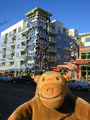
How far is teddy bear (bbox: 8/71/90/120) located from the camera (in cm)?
190

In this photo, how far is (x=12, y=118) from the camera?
187 cm

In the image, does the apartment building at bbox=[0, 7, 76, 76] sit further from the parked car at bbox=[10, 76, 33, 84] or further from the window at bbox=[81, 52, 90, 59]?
the window at bbox=[81, 52, 90, 59]

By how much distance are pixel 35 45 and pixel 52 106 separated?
27.5 m

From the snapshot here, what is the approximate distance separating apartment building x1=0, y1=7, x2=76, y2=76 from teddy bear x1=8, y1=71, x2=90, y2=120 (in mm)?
23110

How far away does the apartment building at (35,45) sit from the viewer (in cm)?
2935

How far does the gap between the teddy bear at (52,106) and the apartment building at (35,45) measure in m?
23.1

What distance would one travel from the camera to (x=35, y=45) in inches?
1141

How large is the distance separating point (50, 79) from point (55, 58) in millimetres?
31339

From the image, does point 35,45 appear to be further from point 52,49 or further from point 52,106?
point 52,106

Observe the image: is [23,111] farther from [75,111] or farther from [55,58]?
[55,58]

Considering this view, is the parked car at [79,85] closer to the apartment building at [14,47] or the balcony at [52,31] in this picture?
the apartment building at [14,47]

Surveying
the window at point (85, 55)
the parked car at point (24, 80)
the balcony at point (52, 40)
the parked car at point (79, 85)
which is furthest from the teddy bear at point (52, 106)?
the balcony at point (52, 40)

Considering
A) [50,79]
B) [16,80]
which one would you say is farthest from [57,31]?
[50,79]

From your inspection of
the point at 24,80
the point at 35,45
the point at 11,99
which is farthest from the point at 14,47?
the point at 11,99
